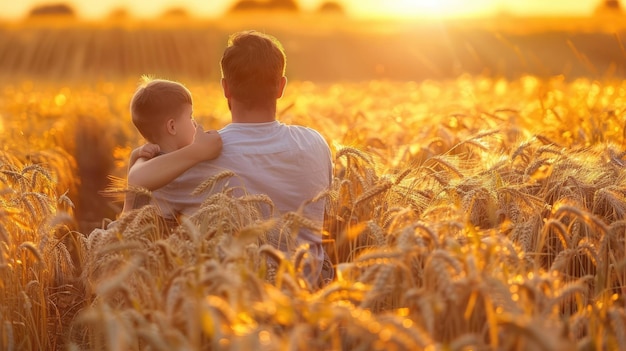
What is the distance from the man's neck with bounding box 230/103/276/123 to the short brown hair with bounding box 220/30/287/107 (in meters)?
0.03

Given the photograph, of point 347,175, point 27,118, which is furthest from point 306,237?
point 27,118

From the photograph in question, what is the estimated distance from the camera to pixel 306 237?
3449 mm

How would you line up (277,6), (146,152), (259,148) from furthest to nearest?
(277,6) < (146,152) < (259,148)

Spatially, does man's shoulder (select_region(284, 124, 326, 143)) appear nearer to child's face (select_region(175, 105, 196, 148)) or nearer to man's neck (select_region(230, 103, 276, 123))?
man's neck (select_region(230, 103, 276, 123))

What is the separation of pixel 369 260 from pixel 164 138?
1.63 metres

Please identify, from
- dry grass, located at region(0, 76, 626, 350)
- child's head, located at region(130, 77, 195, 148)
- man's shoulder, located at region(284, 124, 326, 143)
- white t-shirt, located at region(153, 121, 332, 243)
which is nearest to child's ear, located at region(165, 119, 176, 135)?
child's head, located at region(130, 77, 195, 148)

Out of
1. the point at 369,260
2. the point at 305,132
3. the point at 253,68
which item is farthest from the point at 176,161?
the point at 369,260

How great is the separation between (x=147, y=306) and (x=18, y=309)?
826 mm

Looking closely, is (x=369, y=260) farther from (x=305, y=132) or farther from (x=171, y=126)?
(x=171, y=126)

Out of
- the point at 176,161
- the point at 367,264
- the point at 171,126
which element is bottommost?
the point at 367,264

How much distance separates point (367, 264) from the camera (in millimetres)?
2326

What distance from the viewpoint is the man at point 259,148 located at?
3.39 meters

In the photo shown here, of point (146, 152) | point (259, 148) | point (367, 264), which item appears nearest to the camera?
point (367, 264)

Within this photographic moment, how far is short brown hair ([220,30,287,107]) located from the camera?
3.37 m
